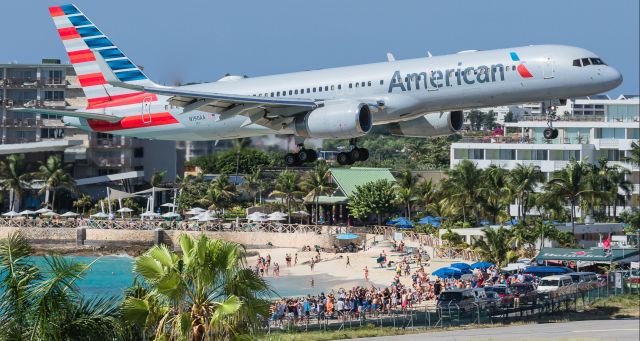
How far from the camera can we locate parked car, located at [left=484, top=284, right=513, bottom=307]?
56562 millimetres

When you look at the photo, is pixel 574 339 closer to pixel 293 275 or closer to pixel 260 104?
pixel 260 104

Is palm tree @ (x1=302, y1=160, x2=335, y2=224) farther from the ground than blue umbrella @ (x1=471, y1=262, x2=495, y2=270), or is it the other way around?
palm tree @ (x1=302, y1=160, x2=335, y2=224)

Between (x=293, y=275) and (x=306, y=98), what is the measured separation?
31.9m

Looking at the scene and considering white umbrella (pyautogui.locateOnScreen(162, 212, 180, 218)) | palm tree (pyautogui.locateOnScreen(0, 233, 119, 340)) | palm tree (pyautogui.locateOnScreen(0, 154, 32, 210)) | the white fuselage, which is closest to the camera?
palm tree (pyautogui.locateOnScreen(0, 233, 119, 340))

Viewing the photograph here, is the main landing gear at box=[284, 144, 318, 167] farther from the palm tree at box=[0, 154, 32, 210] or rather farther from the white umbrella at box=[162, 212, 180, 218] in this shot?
the palm tree at box=[0, 154, 32, 210]

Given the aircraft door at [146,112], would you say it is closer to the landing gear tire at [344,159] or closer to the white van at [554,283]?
the landing gear tire at [344,159]

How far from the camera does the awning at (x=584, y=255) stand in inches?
2940

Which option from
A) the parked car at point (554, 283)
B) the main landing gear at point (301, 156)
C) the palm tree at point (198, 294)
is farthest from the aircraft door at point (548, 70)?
the palm tree at point (198, 294)

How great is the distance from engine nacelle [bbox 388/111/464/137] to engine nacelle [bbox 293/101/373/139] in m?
5.31

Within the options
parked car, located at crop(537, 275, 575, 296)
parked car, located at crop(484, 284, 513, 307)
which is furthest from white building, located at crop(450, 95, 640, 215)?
parked car, located at crop(484, 284, 513, 307)

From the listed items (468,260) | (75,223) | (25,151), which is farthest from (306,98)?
(25,151)

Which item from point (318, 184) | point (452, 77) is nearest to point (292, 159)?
point (452, 77)

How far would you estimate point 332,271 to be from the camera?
90.6m

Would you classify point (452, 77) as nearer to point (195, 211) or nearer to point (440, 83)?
point (440, 83)
